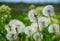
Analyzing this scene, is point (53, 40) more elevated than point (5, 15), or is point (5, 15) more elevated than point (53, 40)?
point (5, 15)

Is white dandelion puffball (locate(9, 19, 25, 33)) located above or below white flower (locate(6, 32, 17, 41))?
above

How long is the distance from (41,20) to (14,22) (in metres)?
0.11

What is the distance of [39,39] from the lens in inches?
35.1

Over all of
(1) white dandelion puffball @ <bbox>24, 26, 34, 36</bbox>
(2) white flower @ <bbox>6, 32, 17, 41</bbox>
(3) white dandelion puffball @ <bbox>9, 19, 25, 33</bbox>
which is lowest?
(2) white flower @ <bbox>6, 32, 17, 41</bbox>

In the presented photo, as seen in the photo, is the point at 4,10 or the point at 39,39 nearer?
the point at 39,39

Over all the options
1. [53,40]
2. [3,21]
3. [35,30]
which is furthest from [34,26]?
[3,21]

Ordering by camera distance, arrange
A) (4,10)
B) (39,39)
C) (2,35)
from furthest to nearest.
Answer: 1. (4,10)
2. (2,35)
3. (39,39)

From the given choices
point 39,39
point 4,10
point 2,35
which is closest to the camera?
point 39,39

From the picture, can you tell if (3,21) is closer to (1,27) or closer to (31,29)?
(1,27)

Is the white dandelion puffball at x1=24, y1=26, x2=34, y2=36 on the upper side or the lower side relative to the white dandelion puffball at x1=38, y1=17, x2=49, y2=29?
lower

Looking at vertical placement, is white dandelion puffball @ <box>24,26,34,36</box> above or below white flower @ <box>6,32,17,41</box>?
above

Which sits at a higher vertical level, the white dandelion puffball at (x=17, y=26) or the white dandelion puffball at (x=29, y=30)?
the white dandelion puffball at (x=17, y=26)

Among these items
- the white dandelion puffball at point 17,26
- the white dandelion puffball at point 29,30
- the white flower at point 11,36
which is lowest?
the white flower at point 11,36

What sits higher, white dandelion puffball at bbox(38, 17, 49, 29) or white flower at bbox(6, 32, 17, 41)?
white dandelion puffball at bbox(38, 17, 49, 29)
